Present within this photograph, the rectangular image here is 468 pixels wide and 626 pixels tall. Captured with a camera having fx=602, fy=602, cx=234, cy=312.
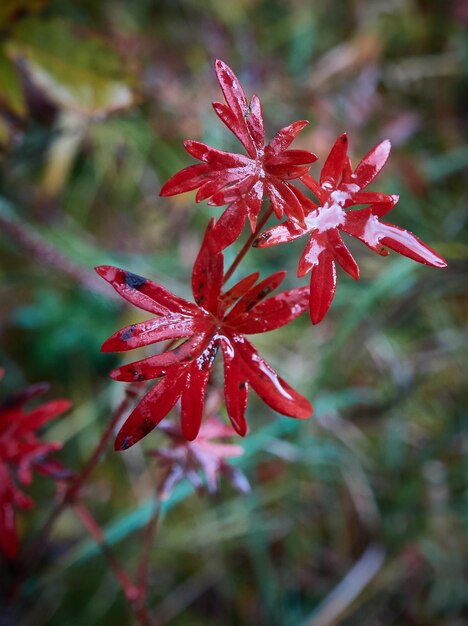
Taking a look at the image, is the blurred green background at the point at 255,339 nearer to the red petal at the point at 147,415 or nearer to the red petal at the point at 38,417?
the red petal at the point at 38,417

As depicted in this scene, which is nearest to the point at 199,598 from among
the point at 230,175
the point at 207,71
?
the point at 230,175

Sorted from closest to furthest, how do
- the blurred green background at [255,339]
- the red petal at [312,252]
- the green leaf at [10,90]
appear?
1. the red petal at [312,252]
2. the green leaf at [10,90]
3. the blurred green background at [255,339]

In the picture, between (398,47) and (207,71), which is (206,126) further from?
(398,47)

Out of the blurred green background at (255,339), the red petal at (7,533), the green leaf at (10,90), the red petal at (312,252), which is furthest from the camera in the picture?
the blurred green background at (255,339)

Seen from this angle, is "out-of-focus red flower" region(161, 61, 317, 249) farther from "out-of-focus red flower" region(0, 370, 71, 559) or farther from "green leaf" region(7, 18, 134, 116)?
"green leaf" region(7, 18, 134, 116)

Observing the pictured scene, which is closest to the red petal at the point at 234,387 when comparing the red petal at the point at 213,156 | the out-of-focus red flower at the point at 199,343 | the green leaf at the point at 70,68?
the out-of-focus red flower at the point at 199,343

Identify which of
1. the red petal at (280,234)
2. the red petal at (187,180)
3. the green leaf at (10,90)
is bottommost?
the red petal at (280,234)

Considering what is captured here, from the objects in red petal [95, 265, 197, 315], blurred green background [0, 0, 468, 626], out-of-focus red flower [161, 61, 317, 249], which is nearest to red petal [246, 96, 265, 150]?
out-of-focus red flower [161, 61, 317, 249]
